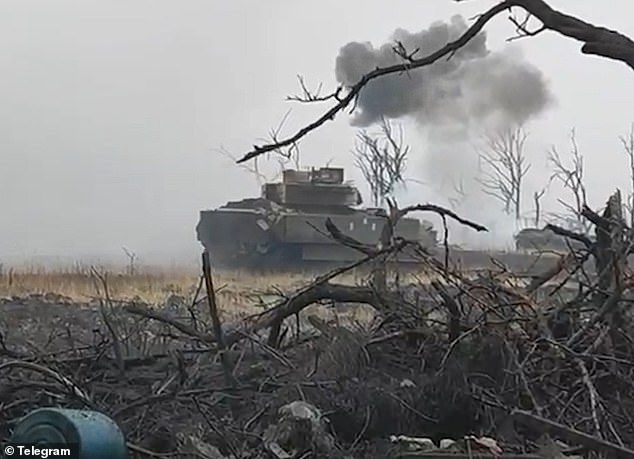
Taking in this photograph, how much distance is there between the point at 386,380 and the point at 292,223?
66.2 feet

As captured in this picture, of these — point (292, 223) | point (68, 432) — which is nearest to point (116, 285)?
point (292, 223)

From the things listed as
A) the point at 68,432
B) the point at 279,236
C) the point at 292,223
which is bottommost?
the point at 68,432

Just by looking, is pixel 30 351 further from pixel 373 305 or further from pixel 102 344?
pixel 373 305

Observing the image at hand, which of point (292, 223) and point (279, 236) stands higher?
point (292, 223)

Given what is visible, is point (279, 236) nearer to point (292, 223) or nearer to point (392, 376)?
point (292, 223)

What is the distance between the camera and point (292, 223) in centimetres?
2545

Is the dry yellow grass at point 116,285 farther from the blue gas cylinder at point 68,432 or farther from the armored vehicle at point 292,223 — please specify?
the blue gas cylinder at point 68,432

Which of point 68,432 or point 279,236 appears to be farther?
point 279,236

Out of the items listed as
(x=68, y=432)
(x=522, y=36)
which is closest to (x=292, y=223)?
(x=522, y=36)

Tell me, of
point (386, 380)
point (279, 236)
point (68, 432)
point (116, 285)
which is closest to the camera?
point (68, 432)

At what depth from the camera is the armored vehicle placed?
25391 millimetres

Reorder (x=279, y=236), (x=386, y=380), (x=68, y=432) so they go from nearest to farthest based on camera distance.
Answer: (x=68, y=432) < (x=386, y=380) < (x=279, y=236)

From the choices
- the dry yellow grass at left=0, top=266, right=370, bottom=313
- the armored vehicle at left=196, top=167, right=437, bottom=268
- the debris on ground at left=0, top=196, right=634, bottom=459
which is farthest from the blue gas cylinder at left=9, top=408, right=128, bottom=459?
the armored vehicle at left=196, top=167, right=437, bottom=268

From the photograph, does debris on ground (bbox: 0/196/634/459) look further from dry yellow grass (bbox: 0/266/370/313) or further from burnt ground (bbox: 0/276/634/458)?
dry yellow grass (bbox: 0/266/370/313)
